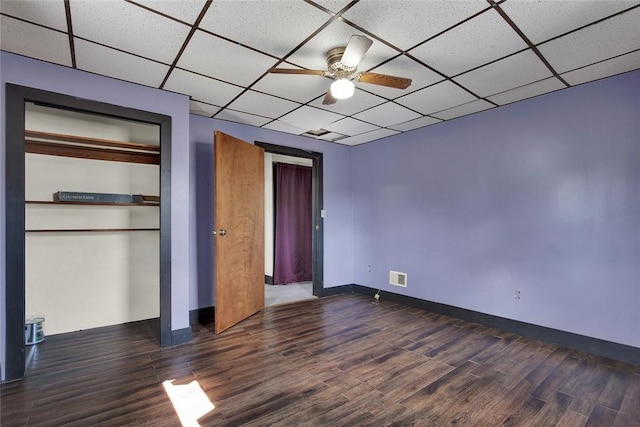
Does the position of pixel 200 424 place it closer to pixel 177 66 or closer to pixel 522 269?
pixel 177 66

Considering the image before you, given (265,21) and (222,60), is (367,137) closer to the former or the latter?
(222,60)

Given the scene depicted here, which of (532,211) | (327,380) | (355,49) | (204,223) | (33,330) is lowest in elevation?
(327,380)

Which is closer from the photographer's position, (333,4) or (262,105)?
(333,4)

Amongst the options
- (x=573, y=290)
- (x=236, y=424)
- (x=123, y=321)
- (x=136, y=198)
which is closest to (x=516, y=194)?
(x=573, y=290)

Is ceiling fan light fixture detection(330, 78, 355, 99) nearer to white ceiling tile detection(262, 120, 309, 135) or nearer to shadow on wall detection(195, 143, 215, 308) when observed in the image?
white ceiling tile detection(262, 120, 309, 135)

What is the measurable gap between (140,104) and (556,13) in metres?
3.36

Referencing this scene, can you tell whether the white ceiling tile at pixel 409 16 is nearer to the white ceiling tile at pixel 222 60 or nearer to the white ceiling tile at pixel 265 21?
the white ceiling tile at pixel 265 21

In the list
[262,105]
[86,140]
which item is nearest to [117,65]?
[86,140]

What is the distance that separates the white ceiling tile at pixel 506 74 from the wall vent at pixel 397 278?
2608 millimetres

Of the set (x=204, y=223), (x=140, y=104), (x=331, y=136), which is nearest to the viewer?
(x=140, y=104)

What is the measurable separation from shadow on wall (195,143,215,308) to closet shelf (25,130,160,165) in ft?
1.70

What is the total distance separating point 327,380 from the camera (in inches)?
92.8

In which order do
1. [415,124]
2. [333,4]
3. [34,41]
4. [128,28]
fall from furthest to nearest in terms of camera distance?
[415,124] < [34,41] < [128,28] < [333,4]

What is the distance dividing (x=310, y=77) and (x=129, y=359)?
9.73ft
